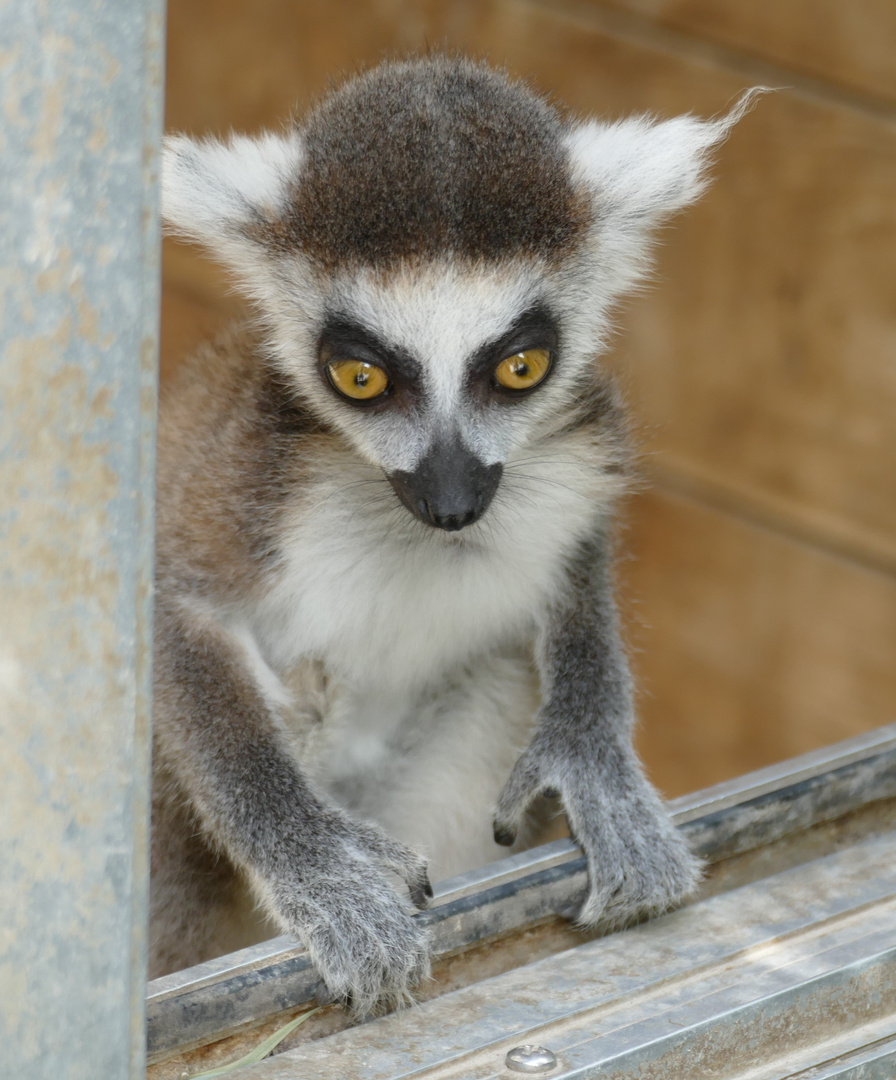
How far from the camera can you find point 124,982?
0.90 metres

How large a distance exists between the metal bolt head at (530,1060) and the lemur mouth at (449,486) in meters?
0.61

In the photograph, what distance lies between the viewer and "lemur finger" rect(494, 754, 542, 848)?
1.98 metres

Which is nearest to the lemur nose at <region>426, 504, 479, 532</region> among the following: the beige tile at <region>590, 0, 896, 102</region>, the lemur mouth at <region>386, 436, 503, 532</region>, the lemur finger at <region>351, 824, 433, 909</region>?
the lemur mouth at <region>386, 436, 503, 532</region>

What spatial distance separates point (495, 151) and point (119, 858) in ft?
3.73

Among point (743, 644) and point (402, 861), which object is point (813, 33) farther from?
point (402, 861)

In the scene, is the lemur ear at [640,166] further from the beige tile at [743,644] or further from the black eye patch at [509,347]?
the beige tile at [743,644]

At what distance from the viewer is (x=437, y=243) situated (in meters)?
1.67

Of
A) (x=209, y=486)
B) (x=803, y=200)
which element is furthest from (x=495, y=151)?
(x=803, y=200)

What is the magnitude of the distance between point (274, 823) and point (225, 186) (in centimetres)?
85

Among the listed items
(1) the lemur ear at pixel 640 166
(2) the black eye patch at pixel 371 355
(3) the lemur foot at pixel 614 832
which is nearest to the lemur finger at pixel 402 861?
(3) the lemur foot at pixel 614 832

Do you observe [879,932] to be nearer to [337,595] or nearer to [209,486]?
[337,595]

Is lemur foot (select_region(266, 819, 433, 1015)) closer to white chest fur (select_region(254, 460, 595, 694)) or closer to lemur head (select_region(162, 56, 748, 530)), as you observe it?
white chest fur (select_region(254, 460, 595, 694))

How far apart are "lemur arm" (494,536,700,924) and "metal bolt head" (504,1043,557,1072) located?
409 mm

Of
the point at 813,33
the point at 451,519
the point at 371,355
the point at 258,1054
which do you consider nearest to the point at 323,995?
the point at 258,1054
